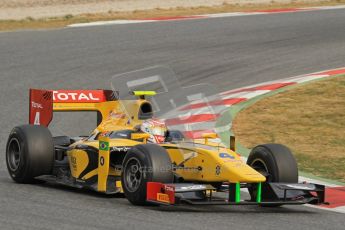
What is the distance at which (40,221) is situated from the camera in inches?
335

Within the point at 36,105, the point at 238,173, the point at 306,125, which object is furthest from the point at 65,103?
the point at 306,125

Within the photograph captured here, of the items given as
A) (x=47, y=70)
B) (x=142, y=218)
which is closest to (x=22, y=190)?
(x=142, y=218)

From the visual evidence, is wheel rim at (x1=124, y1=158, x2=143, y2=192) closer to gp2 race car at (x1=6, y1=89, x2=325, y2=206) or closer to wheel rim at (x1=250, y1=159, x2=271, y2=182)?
gp2 race car at (x1=6, y1=89, x2=325, y2=206)

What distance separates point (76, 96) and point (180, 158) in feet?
8.66

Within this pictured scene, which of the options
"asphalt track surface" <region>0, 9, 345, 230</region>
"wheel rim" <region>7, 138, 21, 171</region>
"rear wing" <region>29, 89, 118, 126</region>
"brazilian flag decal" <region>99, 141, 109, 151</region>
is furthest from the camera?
"rear wing" <region>29, 89, 118, 126</region>

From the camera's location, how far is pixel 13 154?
11188 millimetres

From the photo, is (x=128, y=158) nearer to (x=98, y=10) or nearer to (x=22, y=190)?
(x=22, y=190)

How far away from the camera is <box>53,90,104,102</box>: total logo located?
1203 cm

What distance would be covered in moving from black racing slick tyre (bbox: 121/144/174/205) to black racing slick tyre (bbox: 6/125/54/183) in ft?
4.85

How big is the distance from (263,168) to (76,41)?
13645 millimetres

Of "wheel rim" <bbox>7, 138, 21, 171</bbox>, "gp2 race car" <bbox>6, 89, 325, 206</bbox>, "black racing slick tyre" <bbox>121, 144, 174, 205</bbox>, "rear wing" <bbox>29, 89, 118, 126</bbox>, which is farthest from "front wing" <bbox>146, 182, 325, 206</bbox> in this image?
"rear wing" <bbox>29, 89, 118, 126</bbox>

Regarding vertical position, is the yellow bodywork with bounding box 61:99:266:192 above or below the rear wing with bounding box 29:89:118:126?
below

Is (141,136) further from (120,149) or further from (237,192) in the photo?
(237,192)

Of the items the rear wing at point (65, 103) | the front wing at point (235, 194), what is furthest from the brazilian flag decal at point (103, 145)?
the rear wing at point (65, 103)
